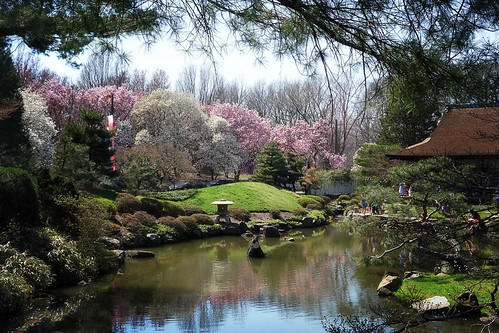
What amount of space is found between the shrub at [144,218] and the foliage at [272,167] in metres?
11.7

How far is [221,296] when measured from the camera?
27.7ft

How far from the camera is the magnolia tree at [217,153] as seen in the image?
83.3 ft

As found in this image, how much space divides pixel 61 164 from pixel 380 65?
45.9 feet

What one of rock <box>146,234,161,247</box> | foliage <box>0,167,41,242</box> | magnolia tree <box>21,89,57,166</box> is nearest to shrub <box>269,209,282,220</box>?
rock <box>146,234,161,247</box>

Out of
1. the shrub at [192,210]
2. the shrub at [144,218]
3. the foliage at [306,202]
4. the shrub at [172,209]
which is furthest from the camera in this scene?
the foliage at [306,202]

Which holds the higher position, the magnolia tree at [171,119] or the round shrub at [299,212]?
the magnolia tree at [171,119]

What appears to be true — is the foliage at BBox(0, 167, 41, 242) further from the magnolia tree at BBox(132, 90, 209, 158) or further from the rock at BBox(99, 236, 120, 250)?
the magnolia tree at BBox(132, 90, 209, 158)

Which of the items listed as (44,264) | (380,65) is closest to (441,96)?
(380,65)

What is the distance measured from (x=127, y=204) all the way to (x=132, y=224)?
1.78m

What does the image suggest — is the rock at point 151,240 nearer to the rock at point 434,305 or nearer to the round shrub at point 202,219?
the round shrub at point 202,219

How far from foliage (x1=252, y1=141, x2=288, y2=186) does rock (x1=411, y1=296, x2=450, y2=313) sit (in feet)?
62.5

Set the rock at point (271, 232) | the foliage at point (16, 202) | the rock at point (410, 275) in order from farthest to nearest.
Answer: the rock at point (271, 232), the foliage at point (16, 202), the rock at point (410, 275)

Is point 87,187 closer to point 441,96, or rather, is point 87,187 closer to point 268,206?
point 268,206

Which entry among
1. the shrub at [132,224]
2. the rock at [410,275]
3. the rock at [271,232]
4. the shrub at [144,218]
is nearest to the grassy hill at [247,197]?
the rock at [271,232]
